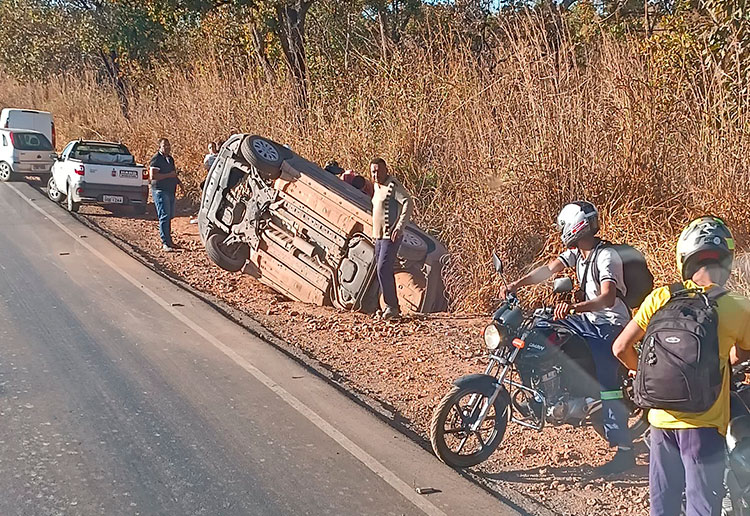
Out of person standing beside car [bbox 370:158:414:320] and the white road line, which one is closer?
the white road line

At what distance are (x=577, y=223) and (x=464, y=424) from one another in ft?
4.90

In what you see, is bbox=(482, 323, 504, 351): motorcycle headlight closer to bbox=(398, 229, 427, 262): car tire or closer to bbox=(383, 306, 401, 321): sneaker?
bbox=(383, 306, 401, 321): sneaker

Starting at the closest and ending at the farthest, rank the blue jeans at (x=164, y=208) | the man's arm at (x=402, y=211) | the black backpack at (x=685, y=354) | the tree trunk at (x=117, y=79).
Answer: the black backpack at (x=685, y=354) → the man's arm at (x=402, y=211) → the blue jeans at (x=164, y=208) → the tree trunk at (x=117, y=79)

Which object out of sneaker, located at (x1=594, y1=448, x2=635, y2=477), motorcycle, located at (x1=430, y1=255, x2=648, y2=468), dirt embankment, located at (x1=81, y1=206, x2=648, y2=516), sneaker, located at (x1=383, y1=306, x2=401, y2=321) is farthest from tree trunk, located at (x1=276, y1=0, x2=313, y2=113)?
sneaker, located at (x1=594, y1=448, x2=635, y2=477)

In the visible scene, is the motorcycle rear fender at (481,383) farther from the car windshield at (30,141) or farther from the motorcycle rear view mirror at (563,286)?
the car windshield at (30,141)

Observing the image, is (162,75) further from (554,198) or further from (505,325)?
(505,325)

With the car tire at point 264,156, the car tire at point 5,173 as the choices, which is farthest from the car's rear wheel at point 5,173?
the car tire at point 264,156

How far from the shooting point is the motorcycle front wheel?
5.41 metres

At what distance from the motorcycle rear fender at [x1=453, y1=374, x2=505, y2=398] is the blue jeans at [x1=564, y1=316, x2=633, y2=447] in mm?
678

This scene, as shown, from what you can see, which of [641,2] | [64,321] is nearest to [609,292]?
[64,321]

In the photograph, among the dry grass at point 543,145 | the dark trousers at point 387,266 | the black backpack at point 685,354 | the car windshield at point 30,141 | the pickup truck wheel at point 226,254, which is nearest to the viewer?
the black backpack at point 685,354

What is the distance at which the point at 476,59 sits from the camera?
40.3 feet

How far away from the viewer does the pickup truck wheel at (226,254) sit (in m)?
12.0

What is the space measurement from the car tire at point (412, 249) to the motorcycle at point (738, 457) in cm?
589
